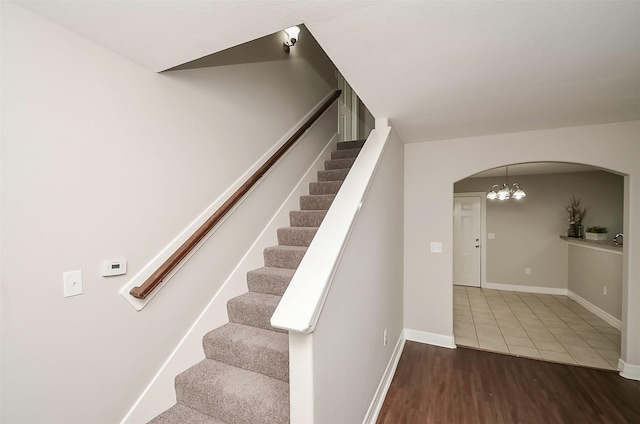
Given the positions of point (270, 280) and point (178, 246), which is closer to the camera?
point (178, 246)

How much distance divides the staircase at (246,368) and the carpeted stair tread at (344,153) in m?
1.88

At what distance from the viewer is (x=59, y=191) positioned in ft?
4.08

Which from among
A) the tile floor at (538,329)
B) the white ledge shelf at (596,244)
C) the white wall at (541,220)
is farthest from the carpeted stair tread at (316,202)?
the white wall at (541,220)

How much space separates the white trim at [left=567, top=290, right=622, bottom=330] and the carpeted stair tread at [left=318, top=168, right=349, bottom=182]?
4177 mm

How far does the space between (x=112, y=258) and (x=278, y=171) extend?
159 centimetres

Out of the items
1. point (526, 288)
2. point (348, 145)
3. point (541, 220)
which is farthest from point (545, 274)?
point (348, 145)

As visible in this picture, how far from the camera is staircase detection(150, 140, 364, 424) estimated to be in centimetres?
147

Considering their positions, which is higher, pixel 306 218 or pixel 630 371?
pixel 306 218

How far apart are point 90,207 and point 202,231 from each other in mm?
618

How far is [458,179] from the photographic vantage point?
3.11m

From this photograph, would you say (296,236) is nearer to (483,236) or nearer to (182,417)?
(182,417)

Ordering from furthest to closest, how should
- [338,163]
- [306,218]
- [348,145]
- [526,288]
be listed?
[526,288], [348,145], [338,163], [306,218]

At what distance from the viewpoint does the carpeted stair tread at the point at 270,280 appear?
210cm

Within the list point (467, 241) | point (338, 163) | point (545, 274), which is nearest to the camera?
point (338, 163)
